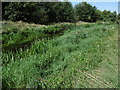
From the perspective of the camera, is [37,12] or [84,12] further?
[84,12]

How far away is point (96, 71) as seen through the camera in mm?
4637

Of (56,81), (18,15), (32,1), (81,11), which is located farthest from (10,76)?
(81,11)

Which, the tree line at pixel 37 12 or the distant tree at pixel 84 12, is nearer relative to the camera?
the tree line at pixel 37 12

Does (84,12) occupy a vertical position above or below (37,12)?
above

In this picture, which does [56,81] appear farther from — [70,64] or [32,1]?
[32,1]

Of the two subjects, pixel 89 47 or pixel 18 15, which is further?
pixel 18 15

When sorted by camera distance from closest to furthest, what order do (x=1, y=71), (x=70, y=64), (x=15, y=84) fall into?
(x=15, y=84) → (x=1, y=71) → (x=70, y=64)

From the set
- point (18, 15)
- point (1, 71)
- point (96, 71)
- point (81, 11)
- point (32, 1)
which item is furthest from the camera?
point (81, 11)

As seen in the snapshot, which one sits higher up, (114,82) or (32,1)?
(32,1)

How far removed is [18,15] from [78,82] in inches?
709

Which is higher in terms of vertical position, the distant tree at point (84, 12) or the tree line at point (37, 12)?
the distant tree at point (84, 12)

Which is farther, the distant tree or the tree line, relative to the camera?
the distant tree

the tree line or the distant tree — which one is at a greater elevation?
the distant tree

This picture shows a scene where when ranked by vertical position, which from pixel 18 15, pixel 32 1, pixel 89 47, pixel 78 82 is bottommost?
pixel 78 82
